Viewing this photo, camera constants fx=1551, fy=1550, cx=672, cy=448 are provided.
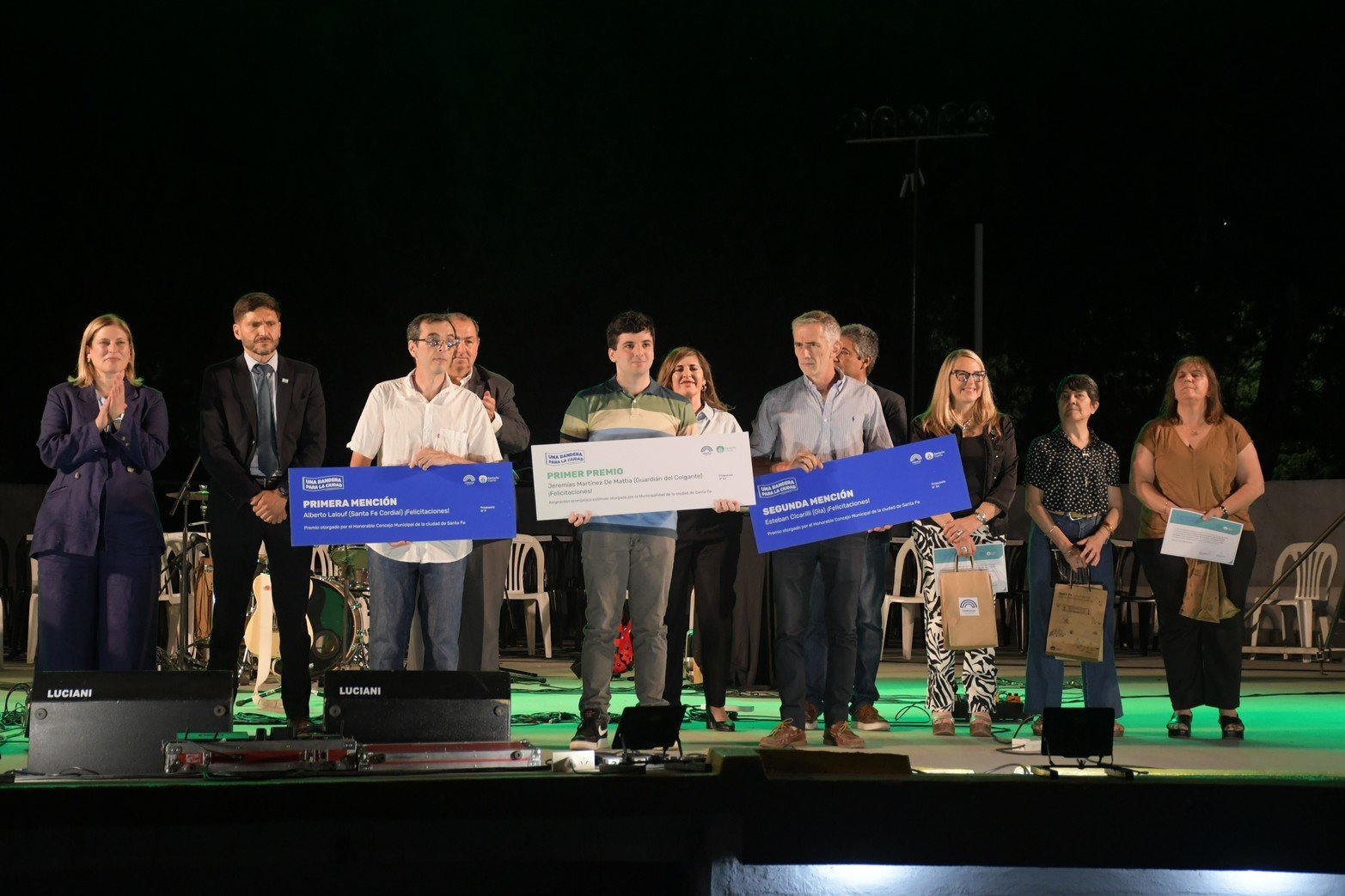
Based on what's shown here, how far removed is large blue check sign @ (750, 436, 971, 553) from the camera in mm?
6023

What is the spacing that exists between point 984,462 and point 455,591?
95.6 inches

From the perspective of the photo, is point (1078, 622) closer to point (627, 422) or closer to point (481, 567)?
point (627, 422)

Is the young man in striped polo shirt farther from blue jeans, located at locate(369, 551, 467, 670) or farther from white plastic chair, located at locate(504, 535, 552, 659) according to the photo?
white plastic chair, located at locate(504, 535, 552, 659)

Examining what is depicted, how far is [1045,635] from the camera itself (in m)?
6.73

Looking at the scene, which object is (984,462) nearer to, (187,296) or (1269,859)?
(1269,859)

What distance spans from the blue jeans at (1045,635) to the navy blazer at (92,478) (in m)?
3.68

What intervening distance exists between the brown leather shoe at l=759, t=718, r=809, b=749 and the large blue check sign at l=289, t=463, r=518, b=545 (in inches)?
51.0

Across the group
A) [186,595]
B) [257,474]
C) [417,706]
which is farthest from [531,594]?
[417,706]

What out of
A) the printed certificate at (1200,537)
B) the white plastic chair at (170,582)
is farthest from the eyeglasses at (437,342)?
the white plastic chair at (170,582)

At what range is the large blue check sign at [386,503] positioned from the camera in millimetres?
5723

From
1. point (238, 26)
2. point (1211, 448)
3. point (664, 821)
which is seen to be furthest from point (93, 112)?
point (664, 821)

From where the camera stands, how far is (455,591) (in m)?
5.88

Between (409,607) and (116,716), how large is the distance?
1.95 meters

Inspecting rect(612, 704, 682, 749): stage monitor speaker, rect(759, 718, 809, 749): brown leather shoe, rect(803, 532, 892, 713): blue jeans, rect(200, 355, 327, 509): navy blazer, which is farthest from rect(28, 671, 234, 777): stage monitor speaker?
rect(803, 532, 892, 713): blue jeans
